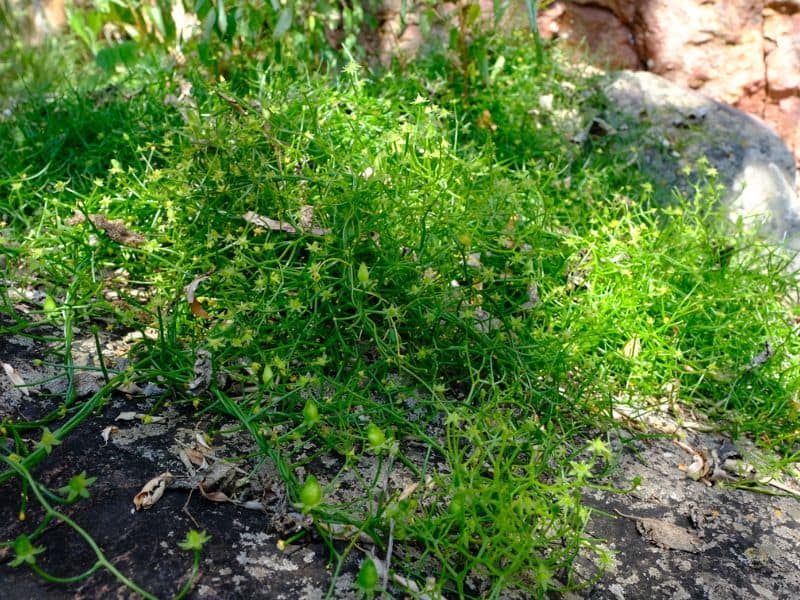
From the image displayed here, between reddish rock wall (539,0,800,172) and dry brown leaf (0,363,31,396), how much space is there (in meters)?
3.52

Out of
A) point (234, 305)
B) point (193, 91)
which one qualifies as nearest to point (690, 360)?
point (234, 305)

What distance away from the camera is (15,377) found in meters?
1.99

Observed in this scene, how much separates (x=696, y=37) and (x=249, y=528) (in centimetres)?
409

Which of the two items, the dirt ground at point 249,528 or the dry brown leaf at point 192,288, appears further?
the dry brown leaf at point 192,288

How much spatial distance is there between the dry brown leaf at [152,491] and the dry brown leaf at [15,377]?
524 mm

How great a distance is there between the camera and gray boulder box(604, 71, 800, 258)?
3672 millimetres

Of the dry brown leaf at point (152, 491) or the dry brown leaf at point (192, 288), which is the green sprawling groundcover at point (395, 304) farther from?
the dry brown leaf at point (152, 491)

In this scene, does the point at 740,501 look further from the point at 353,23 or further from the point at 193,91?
the point at 353,23

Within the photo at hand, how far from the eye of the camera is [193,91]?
3.05 metres

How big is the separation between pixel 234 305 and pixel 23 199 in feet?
4.02

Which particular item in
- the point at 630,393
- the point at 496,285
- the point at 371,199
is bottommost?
the point at 630,393

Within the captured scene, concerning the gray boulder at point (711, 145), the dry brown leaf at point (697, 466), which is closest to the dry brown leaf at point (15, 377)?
the dry brown leaf at point (697, 466)

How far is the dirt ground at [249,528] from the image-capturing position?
147 centimetres

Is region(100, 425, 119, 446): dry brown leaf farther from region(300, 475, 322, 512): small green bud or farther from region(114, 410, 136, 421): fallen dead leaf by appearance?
region(300, 475, 322, 512): small green bud
